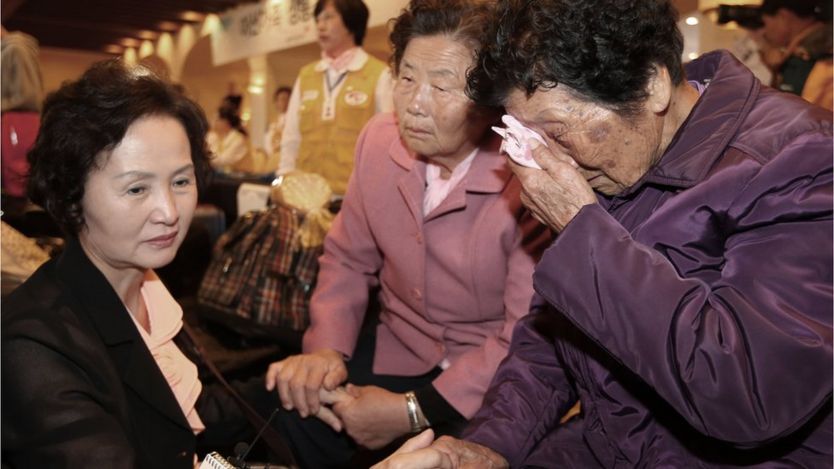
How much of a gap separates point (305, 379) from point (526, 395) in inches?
24.8

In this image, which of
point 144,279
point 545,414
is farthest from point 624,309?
point 144,279

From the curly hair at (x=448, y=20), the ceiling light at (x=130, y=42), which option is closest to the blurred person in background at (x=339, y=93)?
the curly hair at (x=448, y=20)

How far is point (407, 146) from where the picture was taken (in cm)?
203

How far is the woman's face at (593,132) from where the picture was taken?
4.15ft

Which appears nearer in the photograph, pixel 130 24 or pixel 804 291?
pixel 804 291

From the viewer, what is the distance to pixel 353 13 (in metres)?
4.17

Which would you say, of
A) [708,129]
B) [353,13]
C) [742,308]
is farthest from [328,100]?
[742,308]

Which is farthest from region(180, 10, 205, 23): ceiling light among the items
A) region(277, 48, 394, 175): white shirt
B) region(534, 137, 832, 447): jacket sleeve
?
region(534, 137, 832, 447): jacket sleeve

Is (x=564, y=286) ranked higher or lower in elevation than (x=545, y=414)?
higher

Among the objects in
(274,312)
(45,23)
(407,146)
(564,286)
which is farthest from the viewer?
(45,23)

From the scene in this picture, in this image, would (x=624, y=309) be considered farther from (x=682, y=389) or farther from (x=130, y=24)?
(x=130, y=24)

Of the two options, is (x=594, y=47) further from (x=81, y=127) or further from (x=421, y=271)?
(x=81, y=127)

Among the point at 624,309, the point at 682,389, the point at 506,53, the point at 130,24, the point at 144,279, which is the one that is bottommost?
the point at 130,24

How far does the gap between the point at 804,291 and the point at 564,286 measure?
339mm
